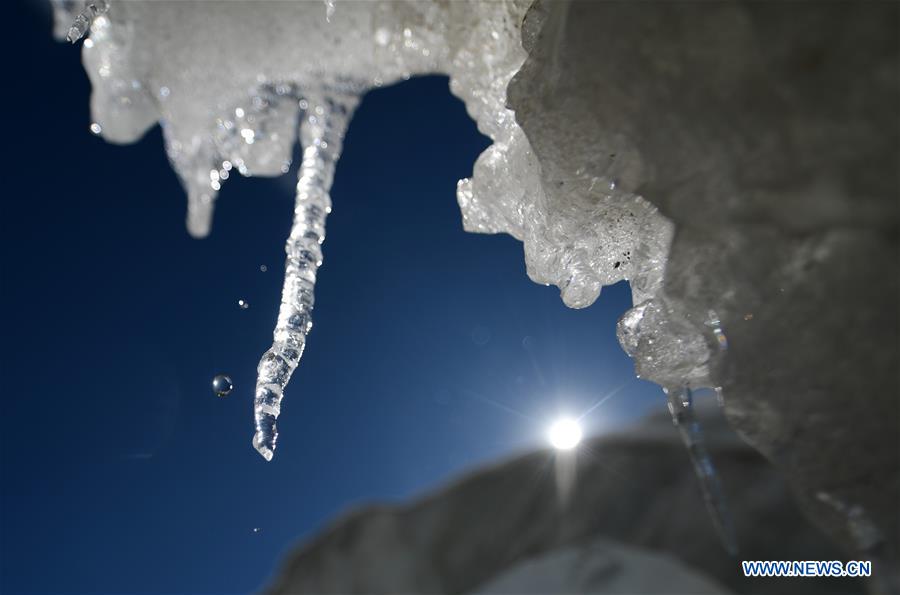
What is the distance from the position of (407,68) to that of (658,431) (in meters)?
14.7

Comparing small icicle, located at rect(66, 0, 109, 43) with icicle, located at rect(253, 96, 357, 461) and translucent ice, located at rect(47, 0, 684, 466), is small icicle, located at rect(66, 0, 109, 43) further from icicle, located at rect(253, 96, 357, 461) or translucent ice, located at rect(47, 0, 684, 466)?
icicle, located at rect(253, 96, 357, 461)

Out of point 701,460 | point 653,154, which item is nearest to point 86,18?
point 653,154

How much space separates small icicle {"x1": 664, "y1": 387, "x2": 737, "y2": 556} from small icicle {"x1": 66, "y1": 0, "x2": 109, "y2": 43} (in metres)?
1.75

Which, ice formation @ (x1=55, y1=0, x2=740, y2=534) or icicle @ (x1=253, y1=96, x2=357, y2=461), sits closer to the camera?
ice formation @ (x1=55, y1=0, x2=740, y2=534)

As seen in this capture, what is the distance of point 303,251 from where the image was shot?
1777 mm

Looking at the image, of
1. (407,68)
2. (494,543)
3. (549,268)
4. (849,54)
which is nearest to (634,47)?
(849,54)

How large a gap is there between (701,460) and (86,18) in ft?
6.22

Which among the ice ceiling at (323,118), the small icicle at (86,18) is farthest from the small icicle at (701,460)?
the small icicle at (86,18)

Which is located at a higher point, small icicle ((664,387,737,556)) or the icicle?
the icicle

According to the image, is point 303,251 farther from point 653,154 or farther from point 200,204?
point 653,154

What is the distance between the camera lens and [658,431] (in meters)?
14.9

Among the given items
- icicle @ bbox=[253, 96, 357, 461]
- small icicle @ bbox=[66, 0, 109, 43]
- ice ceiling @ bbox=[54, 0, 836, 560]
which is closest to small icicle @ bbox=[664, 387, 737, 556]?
ice ceiling @ bbox=[54, 0, 836, 560]

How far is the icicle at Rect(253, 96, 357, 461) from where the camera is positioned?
5.62ft

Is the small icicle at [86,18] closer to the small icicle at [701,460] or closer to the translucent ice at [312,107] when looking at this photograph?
the translucent ice at [312,107]
